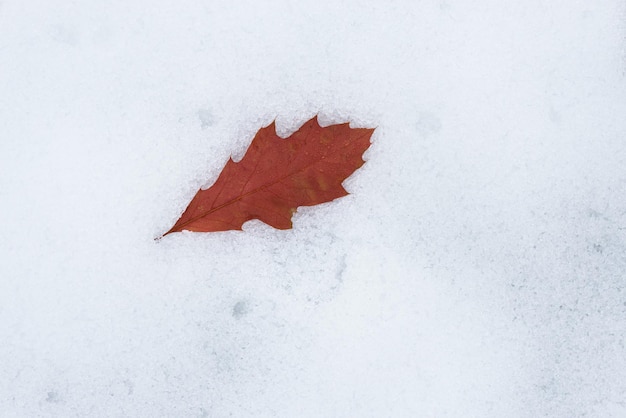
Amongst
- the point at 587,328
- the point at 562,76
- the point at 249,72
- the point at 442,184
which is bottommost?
the point at 587,328

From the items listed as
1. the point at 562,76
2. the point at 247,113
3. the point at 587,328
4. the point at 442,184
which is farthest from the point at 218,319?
the point at 562,76

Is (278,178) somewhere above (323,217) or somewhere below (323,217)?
above

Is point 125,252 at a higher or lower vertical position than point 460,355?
higher

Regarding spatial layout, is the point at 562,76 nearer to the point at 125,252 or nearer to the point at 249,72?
the point at 249,72
